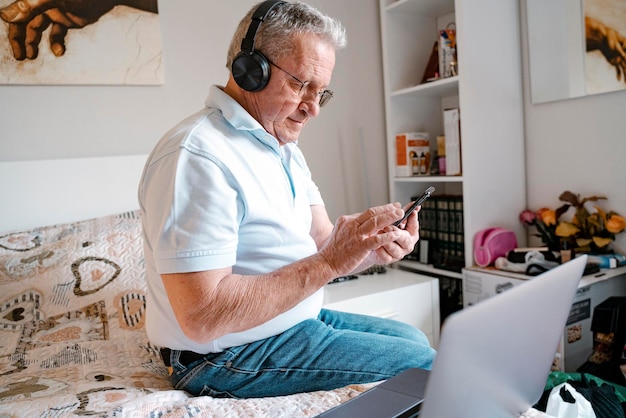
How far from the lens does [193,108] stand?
6.91 ft

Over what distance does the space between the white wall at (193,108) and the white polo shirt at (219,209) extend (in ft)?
3.45

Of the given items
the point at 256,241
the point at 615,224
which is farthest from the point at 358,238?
the point at 615,224

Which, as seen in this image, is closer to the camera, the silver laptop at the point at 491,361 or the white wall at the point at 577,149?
the silver laptop at the point at 491,361

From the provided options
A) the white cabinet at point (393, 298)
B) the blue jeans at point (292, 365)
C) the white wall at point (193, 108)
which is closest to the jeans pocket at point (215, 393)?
the blue jeans at point (292, 365)

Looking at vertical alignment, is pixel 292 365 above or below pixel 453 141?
below

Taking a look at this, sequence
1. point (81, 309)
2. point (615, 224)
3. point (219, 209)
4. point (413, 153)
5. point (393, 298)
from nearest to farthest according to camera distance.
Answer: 1. point (219, 209)
2. point (81, 309)
3. point (615, 224)
4. point (393, 298)
5. point (413, 153)

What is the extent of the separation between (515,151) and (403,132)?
512 mm

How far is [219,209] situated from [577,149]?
1627 millimetres

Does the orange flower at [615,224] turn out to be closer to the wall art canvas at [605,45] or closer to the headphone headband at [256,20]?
the wall art canvas at [605,45]

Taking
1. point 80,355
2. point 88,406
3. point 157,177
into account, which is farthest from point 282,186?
point 80,355

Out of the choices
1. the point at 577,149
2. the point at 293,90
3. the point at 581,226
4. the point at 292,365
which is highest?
the point at 293,90

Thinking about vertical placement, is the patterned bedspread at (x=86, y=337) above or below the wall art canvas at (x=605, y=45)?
below

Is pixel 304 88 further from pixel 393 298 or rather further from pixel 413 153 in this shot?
pixel 413 153

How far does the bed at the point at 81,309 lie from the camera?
91cm
